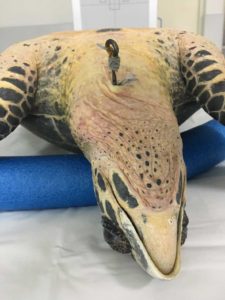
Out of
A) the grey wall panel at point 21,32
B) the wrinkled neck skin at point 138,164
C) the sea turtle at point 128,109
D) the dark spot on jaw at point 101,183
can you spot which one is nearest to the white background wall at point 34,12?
the grey wall panel at point 21,32

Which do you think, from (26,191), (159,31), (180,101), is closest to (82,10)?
(159,31)

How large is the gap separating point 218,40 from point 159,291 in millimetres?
1280

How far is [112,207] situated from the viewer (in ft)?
1.56

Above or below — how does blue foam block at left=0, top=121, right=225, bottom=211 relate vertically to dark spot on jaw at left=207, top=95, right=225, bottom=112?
below

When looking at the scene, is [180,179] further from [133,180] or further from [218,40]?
[218,40]

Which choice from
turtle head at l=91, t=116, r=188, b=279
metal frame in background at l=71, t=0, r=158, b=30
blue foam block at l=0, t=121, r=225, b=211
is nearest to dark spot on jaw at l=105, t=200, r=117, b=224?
turtle head at l=91, t=116, r=188, b=279

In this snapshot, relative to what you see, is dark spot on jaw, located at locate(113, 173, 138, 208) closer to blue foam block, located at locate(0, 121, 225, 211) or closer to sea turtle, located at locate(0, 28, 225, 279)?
sea turtle, located at locate(0, 28, 225, 279)

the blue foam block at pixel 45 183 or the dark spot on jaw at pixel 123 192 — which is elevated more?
the dark spot on jaw at pixel 123 192

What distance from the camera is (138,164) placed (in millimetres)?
468

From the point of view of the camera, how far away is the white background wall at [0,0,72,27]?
1.49 metres

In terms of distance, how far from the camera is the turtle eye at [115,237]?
1.66ft

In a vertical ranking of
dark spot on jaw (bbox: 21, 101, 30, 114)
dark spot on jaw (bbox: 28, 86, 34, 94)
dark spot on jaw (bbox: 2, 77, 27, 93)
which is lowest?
dark spot on jaw (bbox: 21, 101, 30, 114)

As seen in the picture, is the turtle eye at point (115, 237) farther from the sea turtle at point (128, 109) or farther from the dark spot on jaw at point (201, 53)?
the dark spot on jaw at point (201, 53)

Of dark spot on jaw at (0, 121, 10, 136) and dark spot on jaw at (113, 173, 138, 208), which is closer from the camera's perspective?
dark spot on jaw at (113, 173, 138, 208)
